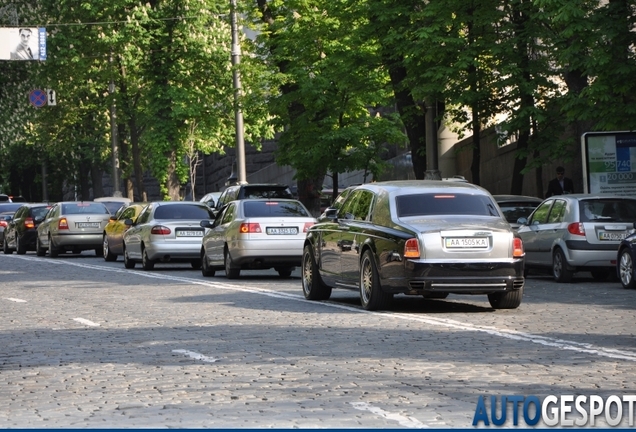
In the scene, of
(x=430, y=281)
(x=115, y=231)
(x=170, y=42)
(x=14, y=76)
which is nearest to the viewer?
(x=430, y=281)

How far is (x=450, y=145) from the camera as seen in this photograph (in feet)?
163

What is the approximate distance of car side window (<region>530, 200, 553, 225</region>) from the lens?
1035 inches

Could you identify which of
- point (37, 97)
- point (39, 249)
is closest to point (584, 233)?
point (39, 249)

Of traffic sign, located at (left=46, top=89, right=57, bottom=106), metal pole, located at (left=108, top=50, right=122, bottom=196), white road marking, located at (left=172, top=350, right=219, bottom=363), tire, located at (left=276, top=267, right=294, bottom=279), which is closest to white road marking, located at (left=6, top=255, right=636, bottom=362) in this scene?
white road marking, located at (left=172, top=350, right=219, bottom=363)

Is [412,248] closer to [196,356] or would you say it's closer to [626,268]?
[196,356]

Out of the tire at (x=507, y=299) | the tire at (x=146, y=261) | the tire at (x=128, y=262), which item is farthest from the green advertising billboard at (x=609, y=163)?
the tire at (x=507, y=299)

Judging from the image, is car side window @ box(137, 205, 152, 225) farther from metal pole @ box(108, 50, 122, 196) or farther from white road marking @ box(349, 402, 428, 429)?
white road marking @ box(349, 402, 428, 429)

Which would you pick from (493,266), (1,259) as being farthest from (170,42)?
(493,266)

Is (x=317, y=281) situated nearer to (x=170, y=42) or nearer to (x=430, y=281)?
(x=430, y=281)

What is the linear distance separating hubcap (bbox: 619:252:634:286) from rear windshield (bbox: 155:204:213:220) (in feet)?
37.0

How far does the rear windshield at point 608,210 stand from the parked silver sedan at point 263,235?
14.8ft

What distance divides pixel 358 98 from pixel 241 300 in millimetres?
17359

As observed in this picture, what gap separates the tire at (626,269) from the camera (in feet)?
73.3

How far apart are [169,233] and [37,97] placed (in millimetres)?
29470
